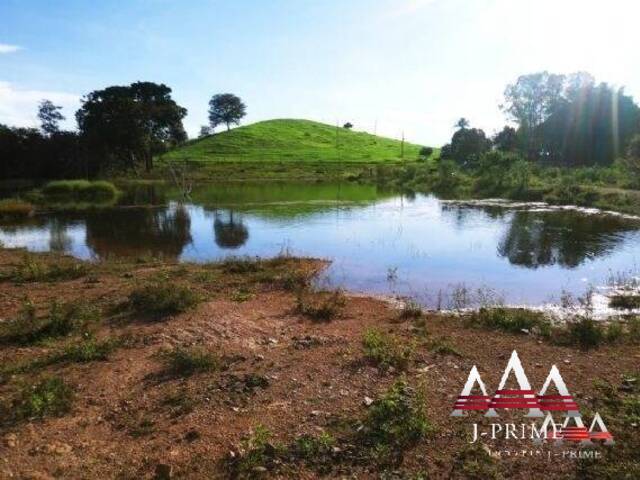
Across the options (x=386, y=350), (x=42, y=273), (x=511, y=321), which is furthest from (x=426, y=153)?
(x=386, y=350)

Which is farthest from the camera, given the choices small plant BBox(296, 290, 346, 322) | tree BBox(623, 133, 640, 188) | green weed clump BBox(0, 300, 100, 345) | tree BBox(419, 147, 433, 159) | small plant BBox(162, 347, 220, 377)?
tree BBox(419, 147, 433, 159)

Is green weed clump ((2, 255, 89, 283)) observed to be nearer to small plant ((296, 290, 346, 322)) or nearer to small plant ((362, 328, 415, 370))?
small plant ((296, 290, 346, 322))

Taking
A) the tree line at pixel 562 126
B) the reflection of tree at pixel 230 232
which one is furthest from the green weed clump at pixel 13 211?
the tree line at pixel 562 126

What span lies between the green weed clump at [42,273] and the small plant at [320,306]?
683 centimetres

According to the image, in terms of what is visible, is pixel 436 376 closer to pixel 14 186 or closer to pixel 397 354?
pixel 397 354

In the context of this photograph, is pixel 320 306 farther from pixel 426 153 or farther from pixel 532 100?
pixel 426 153

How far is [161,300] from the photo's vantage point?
1067 cm

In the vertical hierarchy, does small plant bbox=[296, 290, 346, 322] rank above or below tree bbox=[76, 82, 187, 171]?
below

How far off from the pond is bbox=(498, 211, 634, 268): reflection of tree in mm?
48

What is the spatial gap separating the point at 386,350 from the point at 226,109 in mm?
121026

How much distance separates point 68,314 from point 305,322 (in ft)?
15.4

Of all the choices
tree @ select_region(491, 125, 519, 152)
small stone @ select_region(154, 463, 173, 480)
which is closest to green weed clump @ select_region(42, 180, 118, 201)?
small stone @ select_region(154, 463, 173, 480)

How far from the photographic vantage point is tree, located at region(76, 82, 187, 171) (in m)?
61.2

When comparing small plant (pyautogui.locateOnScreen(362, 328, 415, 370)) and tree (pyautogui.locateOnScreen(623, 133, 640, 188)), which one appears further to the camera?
tree (pyautogui.locateOnScreen(623, 133, 640, 188))
